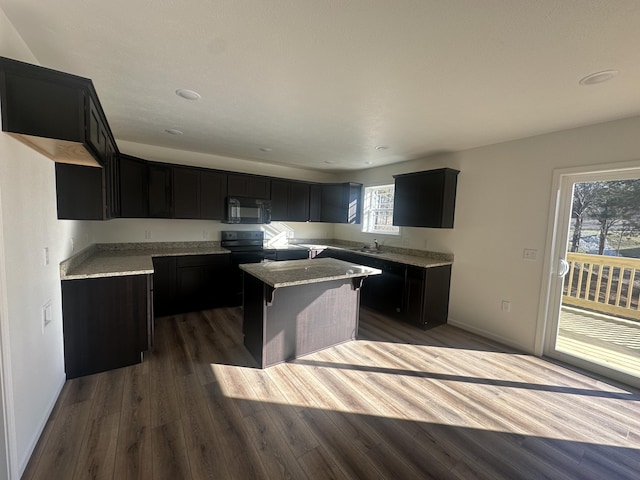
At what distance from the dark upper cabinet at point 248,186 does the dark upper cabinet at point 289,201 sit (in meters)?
0.14

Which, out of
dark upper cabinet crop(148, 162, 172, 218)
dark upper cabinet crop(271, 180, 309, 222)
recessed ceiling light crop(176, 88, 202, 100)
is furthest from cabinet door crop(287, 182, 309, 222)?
recessed ceiling light crop(176, 88, 202, 100)

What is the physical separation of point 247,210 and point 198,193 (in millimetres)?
791

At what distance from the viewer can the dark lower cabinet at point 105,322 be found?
2326 millimetres

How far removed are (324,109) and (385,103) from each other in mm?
559

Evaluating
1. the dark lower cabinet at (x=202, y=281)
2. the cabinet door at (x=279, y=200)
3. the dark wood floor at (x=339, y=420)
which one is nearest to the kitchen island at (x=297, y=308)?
the dark wood floor at (x=339, y=420)

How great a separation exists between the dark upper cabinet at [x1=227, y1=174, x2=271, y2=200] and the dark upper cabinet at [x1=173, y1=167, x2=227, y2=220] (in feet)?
0.37

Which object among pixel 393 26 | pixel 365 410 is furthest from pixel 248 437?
pixel 393 26

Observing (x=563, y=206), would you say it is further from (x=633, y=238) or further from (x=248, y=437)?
(x=248, y=437)

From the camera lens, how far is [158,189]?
3.85m

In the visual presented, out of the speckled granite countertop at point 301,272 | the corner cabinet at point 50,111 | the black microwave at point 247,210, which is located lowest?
the speckled granite countertop at point 301,272

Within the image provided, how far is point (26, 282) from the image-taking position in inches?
62.5

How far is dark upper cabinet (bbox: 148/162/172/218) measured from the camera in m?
3.80

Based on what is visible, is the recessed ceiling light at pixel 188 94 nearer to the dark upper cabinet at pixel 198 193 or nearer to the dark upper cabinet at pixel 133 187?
the dark upper cabinet at pixel 133 187

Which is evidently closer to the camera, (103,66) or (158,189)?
(103,66)
